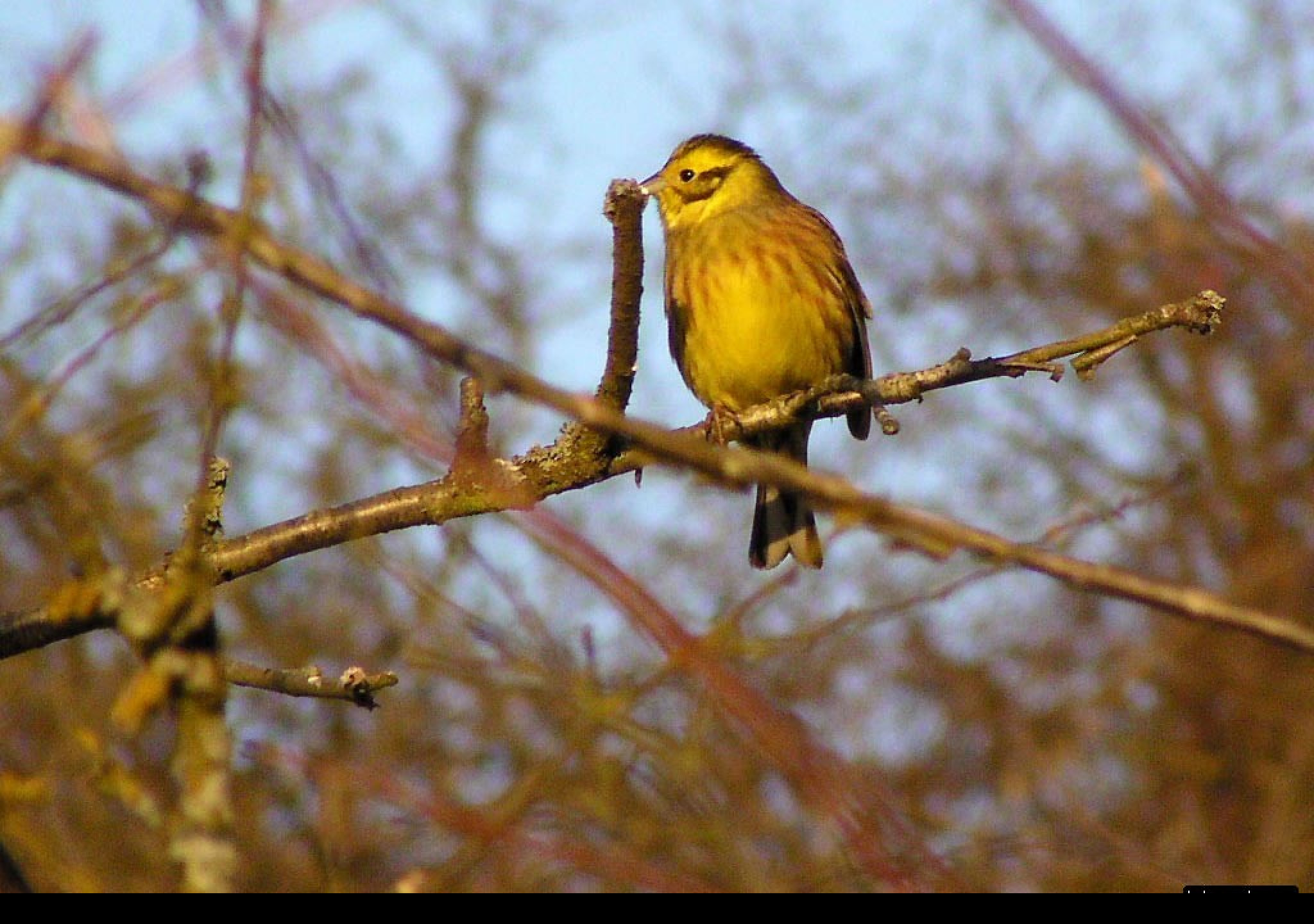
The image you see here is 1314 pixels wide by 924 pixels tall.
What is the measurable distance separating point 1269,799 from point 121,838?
27.8ft

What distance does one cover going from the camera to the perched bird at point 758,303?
5449 millimetres

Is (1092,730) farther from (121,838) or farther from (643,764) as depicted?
(643,764)

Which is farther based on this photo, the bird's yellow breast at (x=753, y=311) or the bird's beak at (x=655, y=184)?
the bird's beak at (x=655, y=184)

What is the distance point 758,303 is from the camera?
552 cm

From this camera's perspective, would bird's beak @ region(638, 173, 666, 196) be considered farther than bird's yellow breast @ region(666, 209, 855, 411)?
Yes

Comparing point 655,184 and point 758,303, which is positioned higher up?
point 655,184

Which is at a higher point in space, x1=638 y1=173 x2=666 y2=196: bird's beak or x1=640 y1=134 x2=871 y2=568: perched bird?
x1=638 y1=173 x2=666 y2=196: bird's beak

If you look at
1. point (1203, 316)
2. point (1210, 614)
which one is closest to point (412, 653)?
point (1203, 316)

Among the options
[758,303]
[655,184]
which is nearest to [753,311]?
[758,303]

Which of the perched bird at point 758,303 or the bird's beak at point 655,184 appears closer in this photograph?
the perched bird at point 758,303

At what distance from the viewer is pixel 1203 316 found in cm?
333

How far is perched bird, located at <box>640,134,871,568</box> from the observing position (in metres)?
5.45

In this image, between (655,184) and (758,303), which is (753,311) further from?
(655,184)

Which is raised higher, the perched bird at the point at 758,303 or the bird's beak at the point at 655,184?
the bird's beak at the point at 655,184
